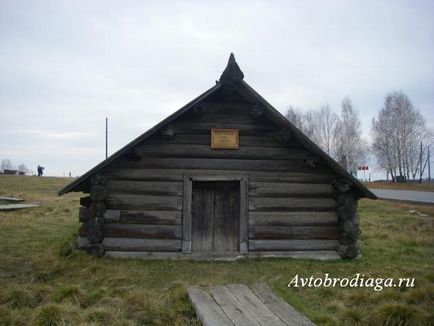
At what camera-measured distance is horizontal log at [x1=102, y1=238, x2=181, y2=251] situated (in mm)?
9375

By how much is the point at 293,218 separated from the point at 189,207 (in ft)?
9.00

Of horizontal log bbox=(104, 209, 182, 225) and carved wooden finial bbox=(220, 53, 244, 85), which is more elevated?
carved wooden finial bbox=(220, 53, 244, 85)

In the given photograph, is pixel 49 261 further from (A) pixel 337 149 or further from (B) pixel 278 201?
(A) pixel 337 149

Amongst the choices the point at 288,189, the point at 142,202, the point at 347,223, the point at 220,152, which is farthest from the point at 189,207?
the point at 347,223

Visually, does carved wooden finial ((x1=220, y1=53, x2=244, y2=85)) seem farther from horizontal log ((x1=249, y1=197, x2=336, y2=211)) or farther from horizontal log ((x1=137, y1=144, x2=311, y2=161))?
horizontal log ((x1=249, y1=197, x2=336, y2=211))

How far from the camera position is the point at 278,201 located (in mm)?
9961

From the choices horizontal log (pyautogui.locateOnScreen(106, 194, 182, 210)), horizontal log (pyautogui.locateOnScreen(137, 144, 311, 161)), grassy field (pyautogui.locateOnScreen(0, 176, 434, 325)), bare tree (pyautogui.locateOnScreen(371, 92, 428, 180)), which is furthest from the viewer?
bare tree (pyautogui.locateOnScreen(371, 92, 428, 180))

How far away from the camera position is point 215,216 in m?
9.96

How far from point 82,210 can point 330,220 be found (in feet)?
20.9

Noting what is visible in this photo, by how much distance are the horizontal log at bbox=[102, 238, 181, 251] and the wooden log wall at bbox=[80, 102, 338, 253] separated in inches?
1.0

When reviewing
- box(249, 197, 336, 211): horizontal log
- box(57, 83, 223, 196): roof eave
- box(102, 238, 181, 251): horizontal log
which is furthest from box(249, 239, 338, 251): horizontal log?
box(57, 83, 223, 196): roof eave

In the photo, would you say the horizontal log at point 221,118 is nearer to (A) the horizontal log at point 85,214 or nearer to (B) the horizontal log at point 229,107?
(B) the horizontal log at point 229,107

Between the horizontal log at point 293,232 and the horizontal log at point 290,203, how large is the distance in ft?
1.62

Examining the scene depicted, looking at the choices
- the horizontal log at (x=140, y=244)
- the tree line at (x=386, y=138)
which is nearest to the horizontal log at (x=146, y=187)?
the horizontal log at (x=140, y=244)
